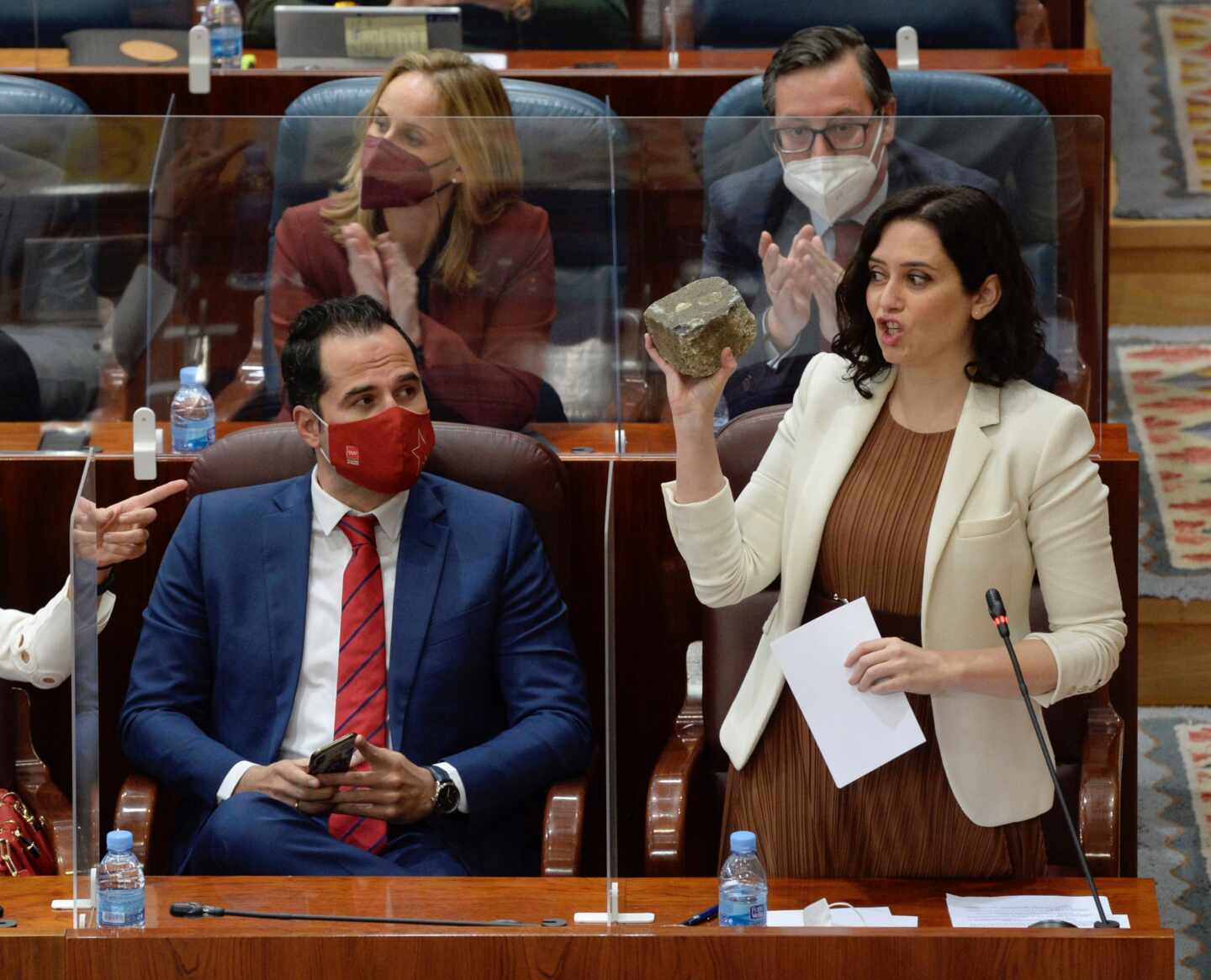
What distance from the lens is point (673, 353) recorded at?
166 cm

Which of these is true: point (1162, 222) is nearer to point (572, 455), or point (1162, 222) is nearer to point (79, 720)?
point (572, 455)

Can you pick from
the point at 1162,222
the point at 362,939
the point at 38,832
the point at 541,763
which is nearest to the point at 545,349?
the point at 541,763

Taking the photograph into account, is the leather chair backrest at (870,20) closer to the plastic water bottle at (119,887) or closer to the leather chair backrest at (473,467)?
the leather chair backrest at (473,467)

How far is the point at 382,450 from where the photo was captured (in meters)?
1.94

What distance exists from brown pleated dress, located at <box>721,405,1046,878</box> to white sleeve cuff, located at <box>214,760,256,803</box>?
0.50 meters

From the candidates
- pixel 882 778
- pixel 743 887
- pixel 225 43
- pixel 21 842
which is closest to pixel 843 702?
pixel 882 778

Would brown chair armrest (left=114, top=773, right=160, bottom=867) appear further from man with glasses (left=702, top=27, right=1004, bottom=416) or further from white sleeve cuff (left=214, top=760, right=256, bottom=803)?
man with glasses (left=702, top=27, right=1004, bottom=416)

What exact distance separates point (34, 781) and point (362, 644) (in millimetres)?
370

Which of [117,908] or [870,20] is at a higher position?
[870,20]

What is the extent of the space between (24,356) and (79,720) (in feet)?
2.86

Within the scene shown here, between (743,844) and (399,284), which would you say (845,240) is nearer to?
(399,284)

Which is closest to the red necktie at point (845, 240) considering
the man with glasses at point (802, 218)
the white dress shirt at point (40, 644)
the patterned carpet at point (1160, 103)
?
the man with glasses at point (802, 218)

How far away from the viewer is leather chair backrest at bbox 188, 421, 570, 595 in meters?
2.03

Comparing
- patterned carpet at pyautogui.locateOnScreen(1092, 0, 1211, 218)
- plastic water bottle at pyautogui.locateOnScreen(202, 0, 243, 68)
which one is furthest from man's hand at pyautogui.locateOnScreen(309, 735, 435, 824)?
patterned carpet at pyautogui.locateOnScreen(1092, 0, 1211, 218)
